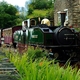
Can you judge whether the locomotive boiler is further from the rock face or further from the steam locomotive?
the rock face

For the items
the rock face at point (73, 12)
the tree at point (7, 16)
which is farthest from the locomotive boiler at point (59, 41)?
the tree at point (7, 16)

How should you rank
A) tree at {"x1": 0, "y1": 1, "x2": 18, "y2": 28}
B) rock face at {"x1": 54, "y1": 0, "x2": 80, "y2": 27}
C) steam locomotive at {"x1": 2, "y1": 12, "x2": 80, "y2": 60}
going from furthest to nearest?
tree at {"x1": 0, "y1": 1, "x2": 18, "y2": 28} → rock face at {"x1": 54, "y1": 0, "x2": 80, "y2": 27} → steam locomotive at {"x1": 2, "y1": 12, "x2": 80, "y2": 60}

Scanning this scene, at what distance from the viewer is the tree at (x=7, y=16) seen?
60.6 metres

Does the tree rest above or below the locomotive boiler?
above

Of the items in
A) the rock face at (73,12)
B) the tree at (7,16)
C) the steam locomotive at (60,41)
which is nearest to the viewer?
the steam locomotive at (60,41)

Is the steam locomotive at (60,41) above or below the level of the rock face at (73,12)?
below

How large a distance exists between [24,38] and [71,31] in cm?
541

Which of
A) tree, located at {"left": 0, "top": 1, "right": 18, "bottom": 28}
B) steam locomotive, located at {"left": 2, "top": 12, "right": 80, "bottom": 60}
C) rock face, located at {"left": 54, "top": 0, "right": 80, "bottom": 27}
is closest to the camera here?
steam locomotive, located at {"left": 2, "top": 12, "right": 80, "bottom": 60}

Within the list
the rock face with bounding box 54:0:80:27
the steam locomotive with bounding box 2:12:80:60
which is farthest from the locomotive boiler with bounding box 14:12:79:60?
the rock face with bounding box 54:0:80:27

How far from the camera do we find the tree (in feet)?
199

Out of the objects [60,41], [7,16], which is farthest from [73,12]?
[7,16]

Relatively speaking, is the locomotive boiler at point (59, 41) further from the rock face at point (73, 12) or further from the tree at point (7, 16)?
the tree at point (7, 16)

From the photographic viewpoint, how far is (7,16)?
61000mm

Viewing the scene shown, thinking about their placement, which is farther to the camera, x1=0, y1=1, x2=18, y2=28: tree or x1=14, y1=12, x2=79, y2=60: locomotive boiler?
x1=0, y1=1, x2=18, y2=28: tree
